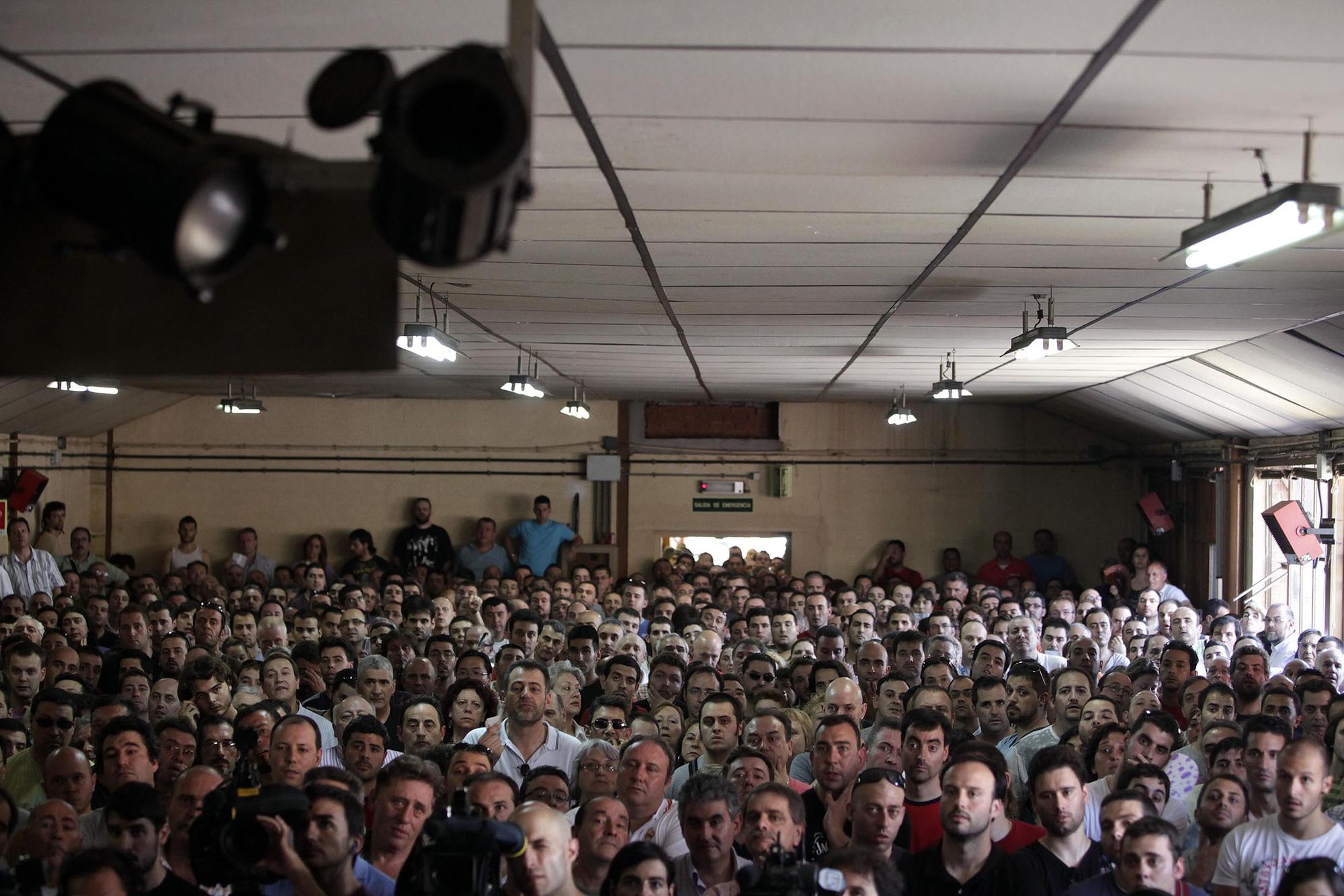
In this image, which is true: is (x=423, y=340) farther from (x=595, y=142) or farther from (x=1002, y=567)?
(x=1002, y=567)

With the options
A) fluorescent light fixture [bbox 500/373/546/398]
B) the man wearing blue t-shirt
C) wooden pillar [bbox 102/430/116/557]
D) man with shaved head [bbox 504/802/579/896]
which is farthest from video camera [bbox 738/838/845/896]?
wooden pillar [bbox 102/430/116/557]

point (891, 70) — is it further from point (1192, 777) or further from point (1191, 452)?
point (1191, 452)

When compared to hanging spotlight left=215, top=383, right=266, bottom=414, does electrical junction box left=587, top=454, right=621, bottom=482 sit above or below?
below

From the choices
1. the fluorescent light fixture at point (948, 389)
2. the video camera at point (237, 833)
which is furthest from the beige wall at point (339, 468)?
the video camera at point (237, 833)

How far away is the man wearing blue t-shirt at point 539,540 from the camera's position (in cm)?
1639

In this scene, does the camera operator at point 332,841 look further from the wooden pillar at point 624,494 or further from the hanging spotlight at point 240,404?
the wooden pillar at point 624,494

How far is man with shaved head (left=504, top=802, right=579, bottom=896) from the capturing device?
155 inches

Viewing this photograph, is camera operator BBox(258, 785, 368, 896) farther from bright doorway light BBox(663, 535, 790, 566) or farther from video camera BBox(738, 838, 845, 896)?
bright doorway light BBox(663, 535, 790, 566)

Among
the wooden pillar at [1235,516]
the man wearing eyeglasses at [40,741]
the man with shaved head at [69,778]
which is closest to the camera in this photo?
the man with shaved head at [69,778]

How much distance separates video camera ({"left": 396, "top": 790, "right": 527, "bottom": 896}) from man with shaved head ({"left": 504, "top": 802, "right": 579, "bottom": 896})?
822mm

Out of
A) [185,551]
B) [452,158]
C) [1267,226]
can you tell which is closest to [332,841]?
[452,158]

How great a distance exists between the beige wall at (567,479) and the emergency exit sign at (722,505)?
9 centimetres

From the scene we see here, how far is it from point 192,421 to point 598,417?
5.28 meters

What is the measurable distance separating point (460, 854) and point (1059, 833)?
2.49 m
